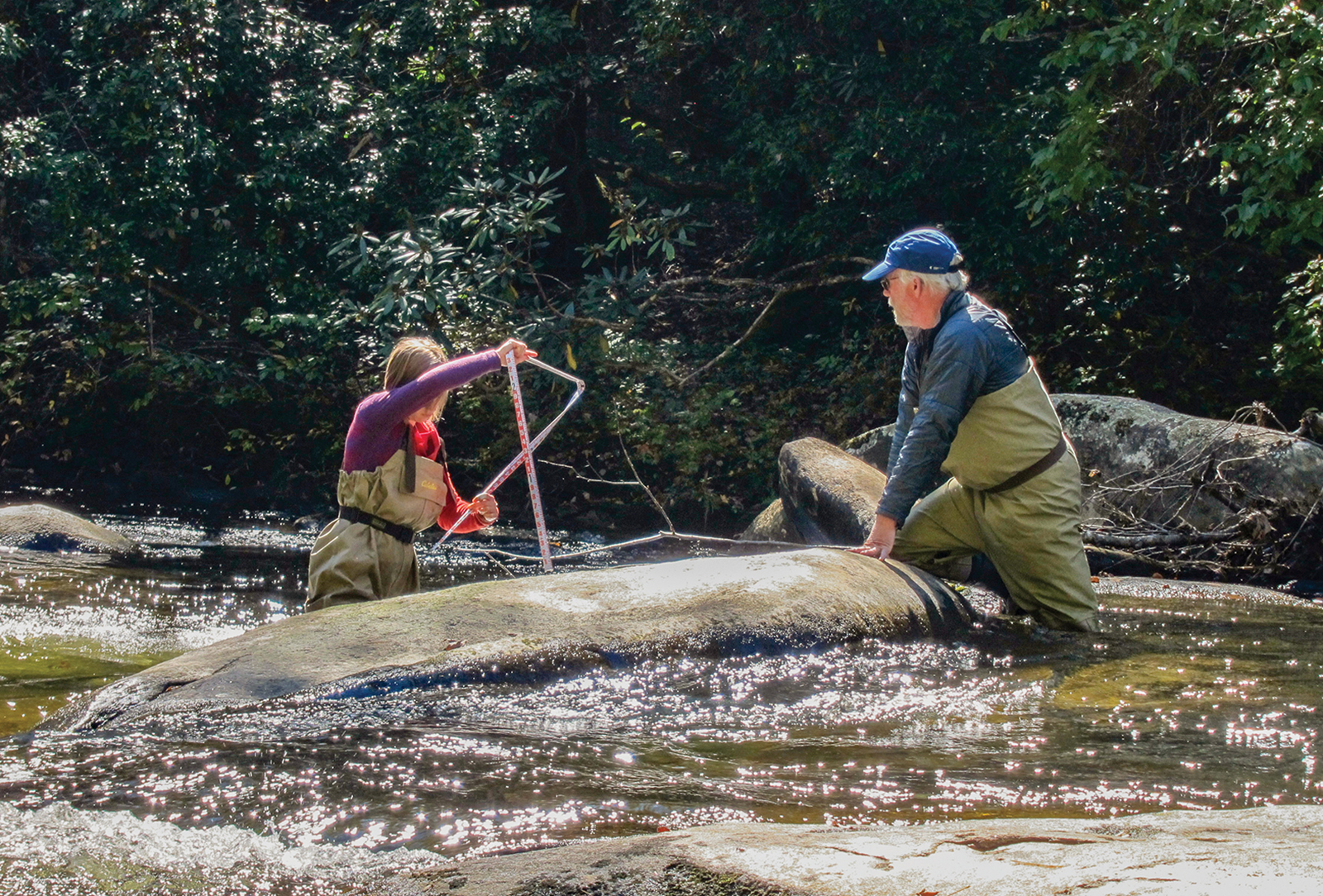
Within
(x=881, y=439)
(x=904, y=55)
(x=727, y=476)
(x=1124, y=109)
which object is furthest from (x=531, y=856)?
(x=904, y=55)

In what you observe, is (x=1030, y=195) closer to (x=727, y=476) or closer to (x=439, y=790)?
(x=727, y=476)

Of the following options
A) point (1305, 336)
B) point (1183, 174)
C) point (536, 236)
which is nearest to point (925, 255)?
point (1305, 336)

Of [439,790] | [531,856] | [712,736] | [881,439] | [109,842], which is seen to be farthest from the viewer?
[881,439]

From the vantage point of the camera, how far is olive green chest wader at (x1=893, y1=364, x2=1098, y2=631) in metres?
4.93

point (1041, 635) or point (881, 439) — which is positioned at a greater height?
point (881, 439)

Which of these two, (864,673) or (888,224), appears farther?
(888,224)

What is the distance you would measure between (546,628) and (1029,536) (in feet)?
6.72

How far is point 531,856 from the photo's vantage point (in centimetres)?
254

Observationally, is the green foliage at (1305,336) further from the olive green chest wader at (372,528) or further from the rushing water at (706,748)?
the olive green chest wader at (372,528)

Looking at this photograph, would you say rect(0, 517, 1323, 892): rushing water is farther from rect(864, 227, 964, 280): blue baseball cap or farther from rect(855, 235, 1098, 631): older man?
rect(864, 227, 964, 280): blue baseball cap

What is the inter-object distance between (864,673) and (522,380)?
27.9 feet

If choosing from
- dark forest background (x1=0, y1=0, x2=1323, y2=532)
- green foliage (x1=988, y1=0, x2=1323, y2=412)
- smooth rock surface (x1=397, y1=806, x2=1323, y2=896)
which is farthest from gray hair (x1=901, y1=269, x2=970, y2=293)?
dark forest background (x1=0, y1=0, x2=1323, y2=532)

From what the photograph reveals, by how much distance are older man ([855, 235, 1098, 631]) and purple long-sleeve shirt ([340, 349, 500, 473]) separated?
162cm

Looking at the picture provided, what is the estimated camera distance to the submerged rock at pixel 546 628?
12.6 ft
